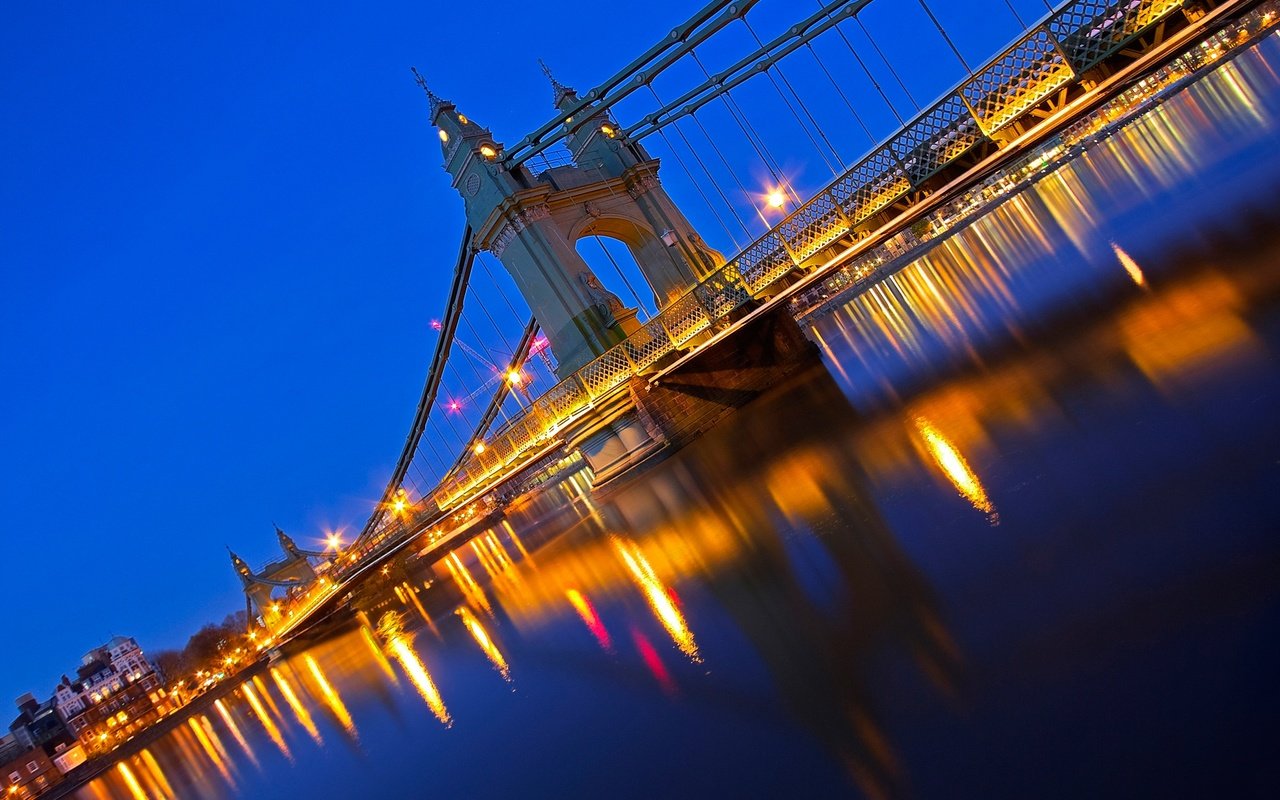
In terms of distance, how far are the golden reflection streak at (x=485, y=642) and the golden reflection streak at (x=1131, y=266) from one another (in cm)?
1054

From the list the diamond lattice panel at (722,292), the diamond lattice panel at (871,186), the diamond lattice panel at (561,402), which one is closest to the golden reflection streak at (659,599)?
the diamond lattice panel at (722,292)

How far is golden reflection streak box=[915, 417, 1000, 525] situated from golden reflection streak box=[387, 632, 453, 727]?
678 cm

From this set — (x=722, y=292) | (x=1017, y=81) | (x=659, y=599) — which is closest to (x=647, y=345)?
(x=722, y=292)

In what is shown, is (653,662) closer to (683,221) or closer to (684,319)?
(684,319)

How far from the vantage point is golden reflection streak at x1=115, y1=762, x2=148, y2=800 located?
24.0m

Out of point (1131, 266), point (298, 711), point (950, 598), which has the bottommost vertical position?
point (1131, 266)

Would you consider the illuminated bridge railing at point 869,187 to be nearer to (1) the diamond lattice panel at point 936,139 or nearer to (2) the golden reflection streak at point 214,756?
(1) the diamond lattice panel at point 936,139

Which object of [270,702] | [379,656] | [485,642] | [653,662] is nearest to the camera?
[653,662]

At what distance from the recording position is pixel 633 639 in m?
8.52

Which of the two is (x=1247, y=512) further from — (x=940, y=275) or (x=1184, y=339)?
(x=940, y=275)

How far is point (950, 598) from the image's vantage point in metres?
5.09

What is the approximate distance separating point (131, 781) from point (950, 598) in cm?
3638

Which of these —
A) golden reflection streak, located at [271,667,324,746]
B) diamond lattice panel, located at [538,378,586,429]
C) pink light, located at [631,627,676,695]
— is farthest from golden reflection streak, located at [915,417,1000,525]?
diamond lattice panel, located at [538,378,586,429]

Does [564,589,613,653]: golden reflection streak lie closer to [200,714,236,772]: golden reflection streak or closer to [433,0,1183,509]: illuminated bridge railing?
[433,0,1183,509]: illuminated bridge railing
